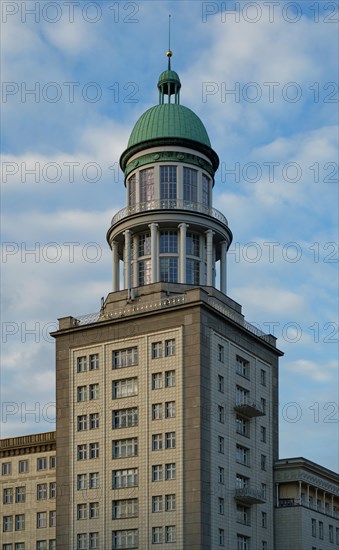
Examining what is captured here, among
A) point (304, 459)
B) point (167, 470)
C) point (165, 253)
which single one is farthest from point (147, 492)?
point (165, 253)

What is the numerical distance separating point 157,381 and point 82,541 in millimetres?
14864

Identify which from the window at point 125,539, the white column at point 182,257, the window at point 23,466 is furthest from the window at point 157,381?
the window at point 23,466

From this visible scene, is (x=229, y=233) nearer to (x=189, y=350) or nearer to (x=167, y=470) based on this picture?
(x=189, y=350)

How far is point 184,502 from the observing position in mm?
84812

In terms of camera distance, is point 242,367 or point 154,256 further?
point 154,256

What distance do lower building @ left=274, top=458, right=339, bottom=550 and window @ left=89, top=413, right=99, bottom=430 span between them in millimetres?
17576

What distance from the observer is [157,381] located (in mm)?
89562

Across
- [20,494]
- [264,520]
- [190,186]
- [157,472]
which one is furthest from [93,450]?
[190,186]

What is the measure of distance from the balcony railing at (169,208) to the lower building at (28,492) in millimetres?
21782

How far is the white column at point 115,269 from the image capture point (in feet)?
326

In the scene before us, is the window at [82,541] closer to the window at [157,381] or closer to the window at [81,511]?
the window at [81,511]

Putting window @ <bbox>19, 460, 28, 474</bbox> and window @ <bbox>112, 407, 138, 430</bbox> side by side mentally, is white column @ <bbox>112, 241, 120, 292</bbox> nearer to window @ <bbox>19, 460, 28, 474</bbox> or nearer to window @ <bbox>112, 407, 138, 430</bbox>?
window @ <bbox>112, 407, 138, 430</bbox>

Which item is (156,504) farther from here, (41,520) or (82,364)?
(82,364)

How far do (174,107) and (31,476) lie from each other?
3758 cm
